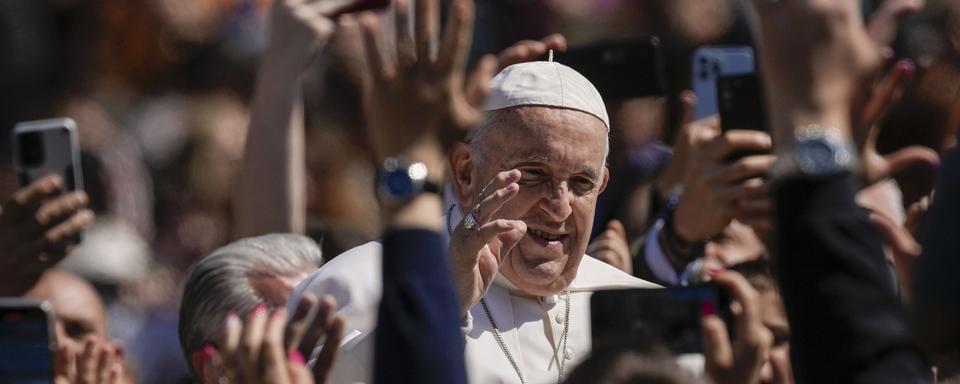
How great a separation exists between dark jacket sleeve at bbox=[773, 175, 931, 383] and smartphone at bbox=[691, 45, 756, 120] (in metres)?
2.73

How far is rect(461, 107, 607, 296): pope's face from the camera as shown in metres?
4.67

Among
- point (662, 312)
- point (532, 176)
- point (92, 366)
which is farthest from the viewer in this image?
point (532, 176)

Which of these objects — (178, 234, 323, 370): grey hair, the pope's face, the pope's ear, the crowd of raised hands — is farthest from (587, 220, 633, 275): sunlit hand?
(178, 234, 323, 370): grey hair

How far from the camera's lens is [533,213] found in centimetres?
471

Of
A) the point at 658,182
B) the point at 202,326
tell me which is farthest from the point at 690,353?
the point at 658,182

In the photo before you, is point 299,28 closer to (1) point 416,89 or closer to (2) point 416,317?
(1) point 416,89

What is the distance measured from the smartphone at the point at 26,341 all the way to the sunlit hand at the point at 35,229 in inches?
27.7

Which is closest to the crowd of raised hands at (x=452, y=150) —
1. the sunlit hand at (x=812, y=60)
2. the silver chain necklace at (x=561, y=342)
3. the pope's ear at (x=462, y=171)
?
the sunlit hand at (x=812, y=60)

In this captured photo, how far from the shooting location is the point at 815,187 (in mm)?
2773

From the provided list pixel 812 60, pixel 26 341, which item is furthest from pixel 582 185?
pixel 812 60

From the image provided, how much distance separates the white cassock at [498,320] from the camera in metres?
4.39

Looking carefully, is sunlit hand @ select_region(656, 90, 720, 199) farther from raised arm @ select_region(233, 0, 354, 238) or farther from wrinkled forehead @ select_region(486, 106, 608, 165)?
raised arm @ select_region(233, 0, 354, 238)

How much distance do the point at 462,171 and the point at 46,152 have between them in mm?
1311

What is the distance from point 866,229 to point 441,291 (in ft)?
2.27
